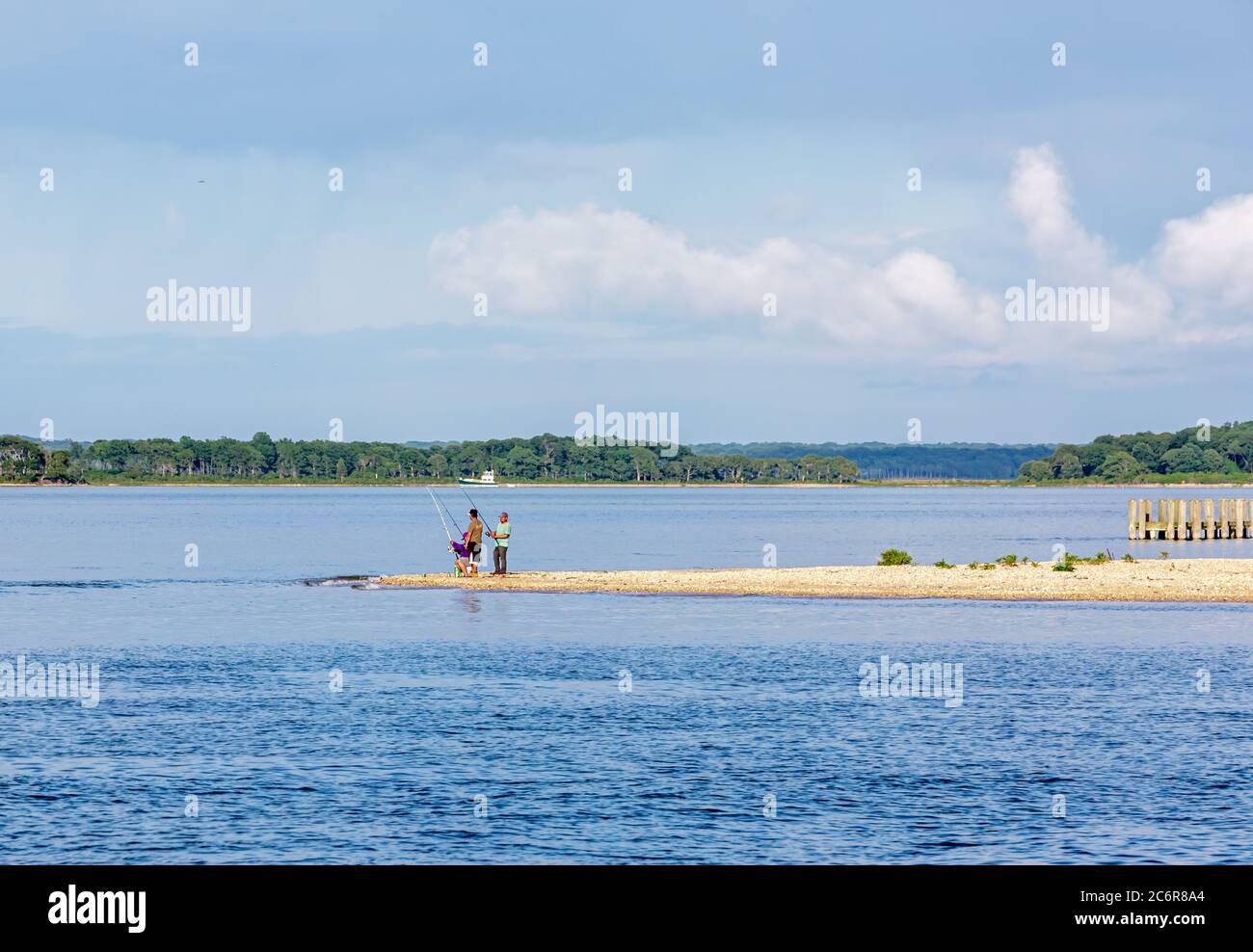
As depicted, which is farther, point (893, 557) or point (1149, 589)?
point (893, 557)

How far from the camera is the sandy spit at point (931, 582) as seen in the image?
2213 inches

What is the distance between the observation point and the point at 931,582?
5888cm

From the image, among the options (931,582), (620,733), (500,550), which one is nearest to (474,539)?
(500,550)

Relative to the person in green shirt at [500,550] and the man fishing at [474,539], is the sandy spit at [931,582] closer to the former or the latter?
the person in green shirt at [500,550]

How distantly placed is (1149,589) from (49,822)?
4462 centimetres

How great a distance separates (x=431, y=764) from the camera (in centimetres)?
2508

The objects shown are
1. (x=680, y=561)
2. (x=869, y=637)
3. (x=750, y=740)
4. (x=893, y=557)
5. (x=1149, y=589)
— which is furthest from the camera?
(x=680, y=561)

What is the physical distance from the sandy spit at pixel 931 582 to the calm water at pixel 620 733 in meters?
2.32

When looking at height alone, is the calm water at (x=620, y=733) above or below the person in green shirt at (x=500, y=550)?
below

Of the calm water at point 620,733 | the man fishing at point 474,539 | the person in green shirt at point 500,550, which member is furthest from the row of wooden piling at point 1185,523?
the man fishing at point 474,539

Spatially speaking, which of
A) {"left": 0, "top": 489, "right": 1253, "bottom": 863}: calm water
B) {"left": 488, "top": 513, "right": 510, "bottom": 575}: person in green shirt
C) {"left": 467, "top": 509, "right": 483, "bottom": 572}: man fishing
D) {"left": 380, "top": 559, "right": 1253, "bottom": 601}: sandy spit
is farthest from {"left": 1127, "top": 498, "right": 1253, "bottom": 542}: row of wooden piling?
{"left": 467, "top": 509, "right": 483, "bottom": 572}: man fishing

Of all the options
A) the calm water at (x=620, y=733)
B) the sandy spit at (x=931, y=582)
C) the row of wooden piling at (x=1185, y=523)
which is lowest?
the calm water at (x=620, y=733)
